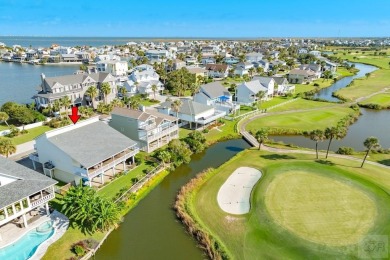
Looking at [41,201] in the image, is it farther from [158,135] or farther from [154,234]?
[158,135]

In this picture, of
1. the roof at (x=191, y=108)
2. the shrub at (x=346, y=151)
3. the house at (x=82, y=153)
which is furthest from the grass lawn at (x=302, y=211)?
the roof at (x=191, y=108)

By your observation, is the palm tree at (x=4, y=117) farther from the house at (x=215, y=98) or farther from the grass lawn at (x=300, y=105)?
the grass lawn at (x=300, y=105)

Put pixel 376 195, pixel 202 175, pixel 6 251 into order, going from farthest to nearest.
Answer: pixel 202 175 → pixel 376 195 → pixel 6 251

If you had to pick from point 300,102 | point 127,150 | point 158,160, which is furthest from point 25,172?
point 300,102

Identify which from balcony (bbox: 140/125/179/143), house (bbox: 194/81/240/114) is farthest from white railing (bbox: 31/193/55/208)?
house (bbox: 194/81/240/114)

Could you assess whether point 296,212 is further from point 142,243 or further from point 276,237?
point 142,243
